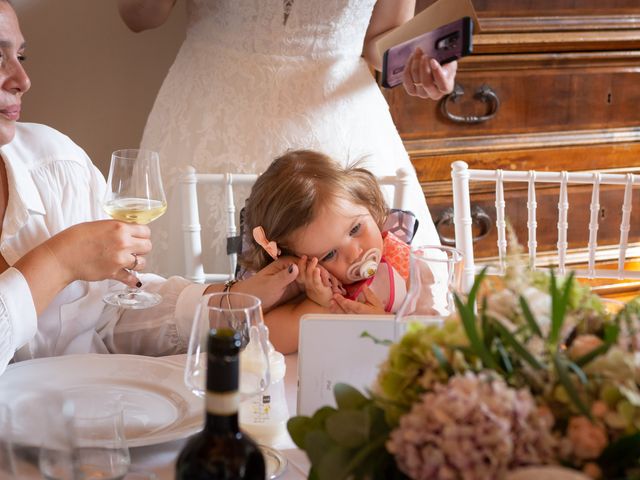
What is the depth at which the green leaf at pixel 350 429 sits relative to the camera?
69 centimetres

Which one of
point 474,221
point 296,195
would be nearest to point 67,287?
point 296,195

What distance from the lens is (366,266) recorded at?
4.95ft

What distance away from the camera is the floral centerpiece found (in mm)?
613

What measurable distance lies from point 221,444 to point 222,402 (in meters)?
0.05

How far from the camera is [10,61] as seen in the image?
1330 millimetres

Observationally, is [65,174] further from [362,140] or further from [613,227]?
[613,227]

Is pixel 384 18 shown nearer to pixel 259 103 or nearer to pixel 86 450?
pixel 259 103

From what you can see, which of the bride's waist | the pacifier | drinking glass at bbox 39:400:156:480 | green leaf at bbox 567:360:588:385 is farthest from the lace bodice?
green leaf at bbox 567:360:588:385

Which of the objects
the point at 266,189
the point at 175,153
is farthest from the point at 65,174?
the point at 175,153

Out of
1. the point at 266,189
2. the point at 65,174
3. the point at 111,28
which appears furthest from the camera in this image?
the point at 111,28

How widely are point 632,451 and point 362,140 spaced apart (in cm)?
153

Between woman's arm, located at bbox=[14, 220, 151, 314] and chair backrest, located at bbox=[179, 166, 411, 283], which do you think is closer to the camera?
woman's arm, located at bbox=[14, 220, 151, 314]

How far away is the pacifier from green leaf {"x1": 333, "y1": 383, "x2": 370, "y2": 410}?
0.77 m

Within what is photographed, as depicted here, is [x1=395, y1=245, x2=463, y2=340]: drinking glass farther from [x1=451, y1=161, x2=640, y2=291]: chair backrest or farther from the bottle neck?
[x1=451, y1=161, x2=640, y2=291]: chair backrest
